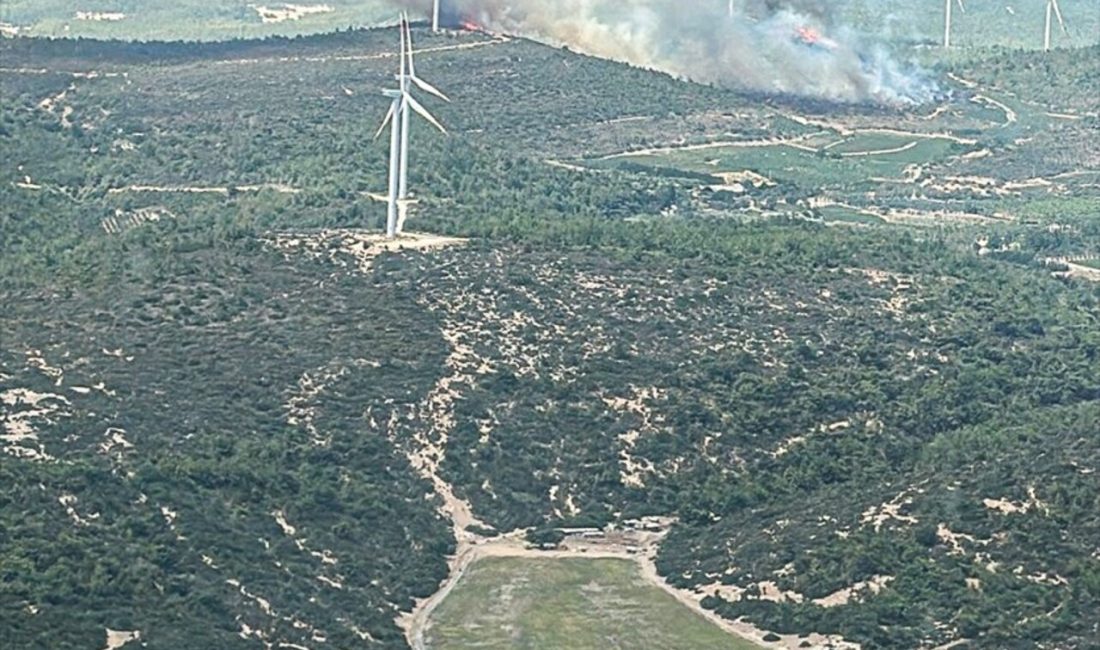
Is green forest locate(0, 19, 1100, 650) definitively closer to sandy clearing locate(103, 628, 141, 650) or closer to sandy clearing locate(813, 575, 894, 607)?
sandy clearing locate(813, 575, 894, 607)

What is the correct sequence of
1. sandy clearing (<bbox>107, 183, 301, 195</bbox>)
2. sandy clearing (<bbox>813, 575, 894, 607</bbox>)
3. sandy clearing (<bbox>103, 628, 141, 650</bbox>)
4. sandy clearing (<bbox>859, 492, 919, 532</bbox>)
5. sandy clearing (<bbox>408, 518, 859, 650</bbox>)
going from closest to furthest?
sandy clearing (<bbox>103, 628, 141, 650</bbox>) → sandy clearing (<bbox>408, 518, 859, 650</bbox>) → sandy clearing (<bbox>813, 575, 894, 607</bbox>) → sandy clearing (<bbox>859, 492, 919, 532</bbox>) → sandy clearing (<bbox>107, 183, 301, 195</bbox>)

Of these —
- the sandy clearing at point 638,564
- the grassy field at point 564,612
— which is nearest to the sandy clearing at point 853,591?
the sandy clearing at point 638,564

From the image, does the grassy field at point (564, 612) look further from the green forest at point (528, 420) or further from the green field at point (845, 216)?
the green field at point (845, 216)

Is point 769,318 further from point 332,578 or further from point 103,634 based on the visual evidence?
point 103,634

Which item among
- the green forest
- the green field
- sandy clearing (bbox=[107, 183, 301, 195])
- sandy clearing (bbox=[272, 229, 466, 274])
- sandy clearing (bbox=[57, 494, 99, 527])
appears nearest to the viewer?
the green forest

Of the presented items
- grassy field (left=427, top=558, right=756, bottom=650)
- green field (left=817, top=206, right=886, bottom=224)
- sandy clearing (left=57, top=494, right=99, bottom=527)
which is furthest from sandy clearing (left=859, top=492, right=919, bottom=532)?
green field (left=817, top=206, right=886, bottom=224)

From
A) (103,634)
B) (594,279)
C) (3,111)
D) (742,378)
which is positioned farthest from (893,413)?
(3,111)
